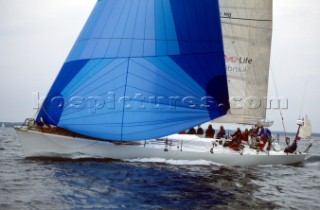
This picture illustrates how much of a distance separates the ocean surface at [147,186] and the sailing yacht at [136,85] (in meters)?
0.73

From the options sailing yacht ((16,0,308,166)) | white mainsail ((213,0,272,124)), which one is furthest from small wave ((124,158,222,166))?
white mainsail ((213,0,272,124))

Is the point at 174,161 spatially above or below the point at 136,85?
below

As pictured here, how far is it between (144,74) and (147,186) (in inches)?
189

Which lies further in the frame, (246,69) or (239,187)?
(246,69)

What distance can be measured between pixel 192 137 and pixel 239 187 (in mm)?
5035

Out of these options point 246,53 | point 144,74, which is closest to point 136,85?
point 144,74

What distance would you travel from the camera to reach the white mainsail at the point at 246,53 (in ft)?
60.7

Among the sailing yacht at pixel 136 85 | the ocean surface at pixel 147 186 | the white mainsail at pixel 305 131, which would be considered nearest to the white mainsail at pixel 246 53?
the white mainsail at pixel 305 131

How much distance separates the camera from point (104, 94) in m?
14.3

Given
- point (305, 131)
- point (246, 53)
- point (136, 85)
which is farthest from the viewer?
point (246, 53)

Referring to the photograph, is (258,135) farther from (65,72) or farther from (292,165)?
(65,72)

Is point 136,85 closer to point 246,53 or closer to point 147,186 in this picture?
point 147,186

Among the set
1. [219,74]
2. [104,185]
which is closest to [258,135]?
[219,74]

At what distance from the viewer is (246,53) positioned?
1873 cm
